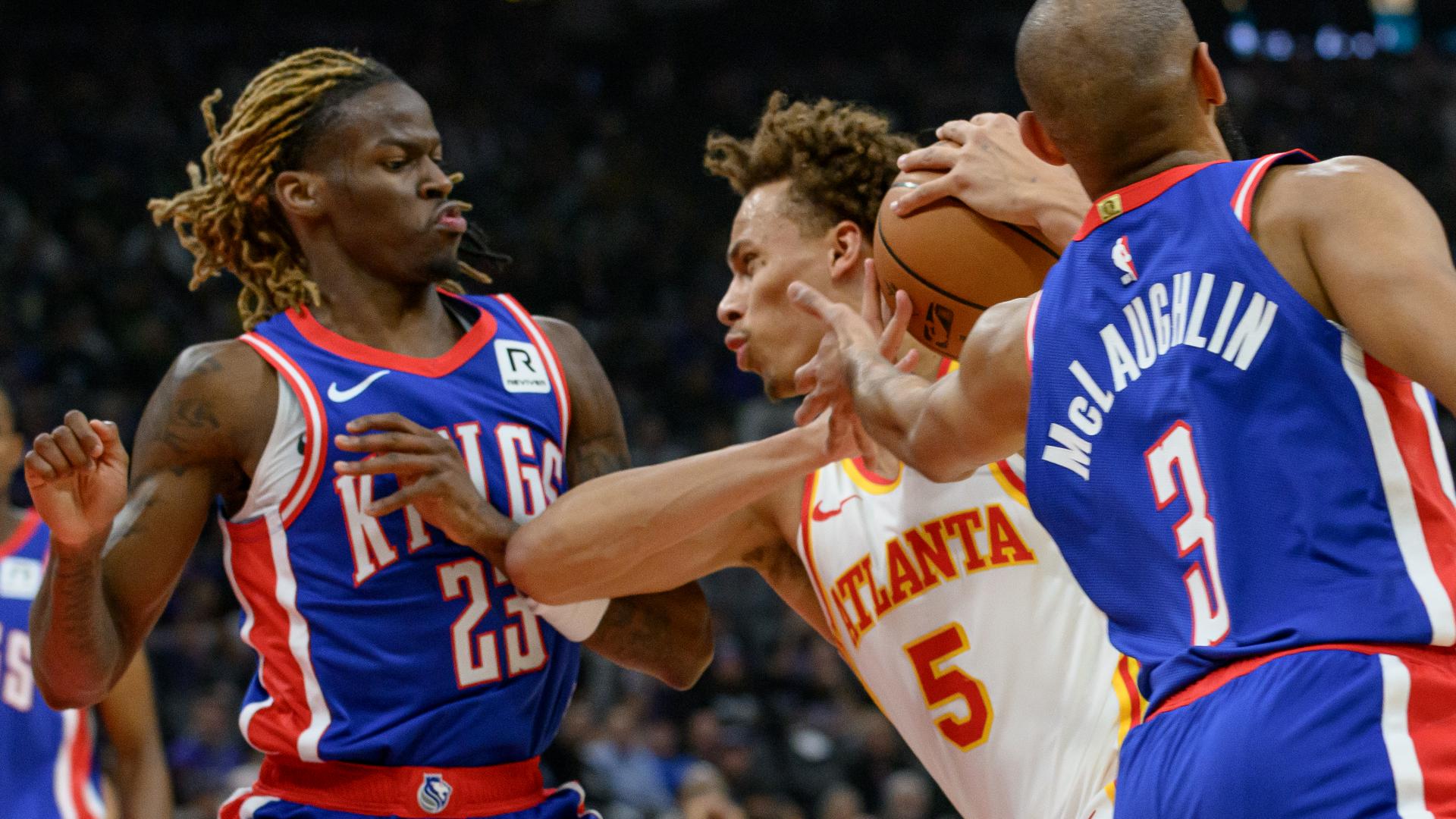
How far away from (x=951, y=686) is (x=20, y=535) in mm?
3151

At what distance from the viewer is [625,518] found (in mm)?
3340

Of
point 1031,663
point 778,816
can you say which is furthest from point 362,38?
point 1031,663

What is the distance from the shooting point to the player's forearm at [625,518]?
326 cm

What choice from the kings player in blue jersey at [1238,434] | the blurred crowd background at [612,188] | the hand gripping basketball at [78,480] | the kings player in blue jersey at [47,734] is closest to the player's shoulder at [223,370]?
the hand gripping basketball at [78,480]

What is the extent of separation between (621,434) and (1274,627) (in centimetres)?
195

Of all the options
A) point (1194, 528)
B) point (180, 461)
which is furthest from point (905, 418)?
point (180, 461)

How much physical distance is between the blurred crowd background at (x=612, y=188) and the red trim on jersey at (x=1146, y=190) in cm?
418

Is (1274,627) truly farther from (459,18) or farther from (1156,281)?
(459,18)

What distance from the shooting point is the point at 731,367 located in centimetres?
1356

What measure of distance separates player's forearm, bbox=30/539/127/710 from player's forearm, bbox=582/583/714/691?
3.40 feet

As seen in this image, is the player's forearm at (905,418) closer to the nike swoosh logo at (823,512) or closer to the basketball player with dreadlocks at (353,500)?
the nike swoosh logo at (823,512)

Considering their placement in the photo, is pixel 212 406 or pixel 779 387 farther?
pixel 779 387

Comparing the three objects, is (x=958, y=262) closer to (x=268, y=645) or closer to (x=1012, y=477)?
(x=1012, y=477)

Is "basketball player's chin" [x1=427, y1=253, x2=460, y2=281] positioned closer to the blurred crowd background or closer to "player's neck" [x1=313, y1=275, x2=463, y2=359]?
"player's neck" [x1=313, y1=275, x2=463, y2=359]
